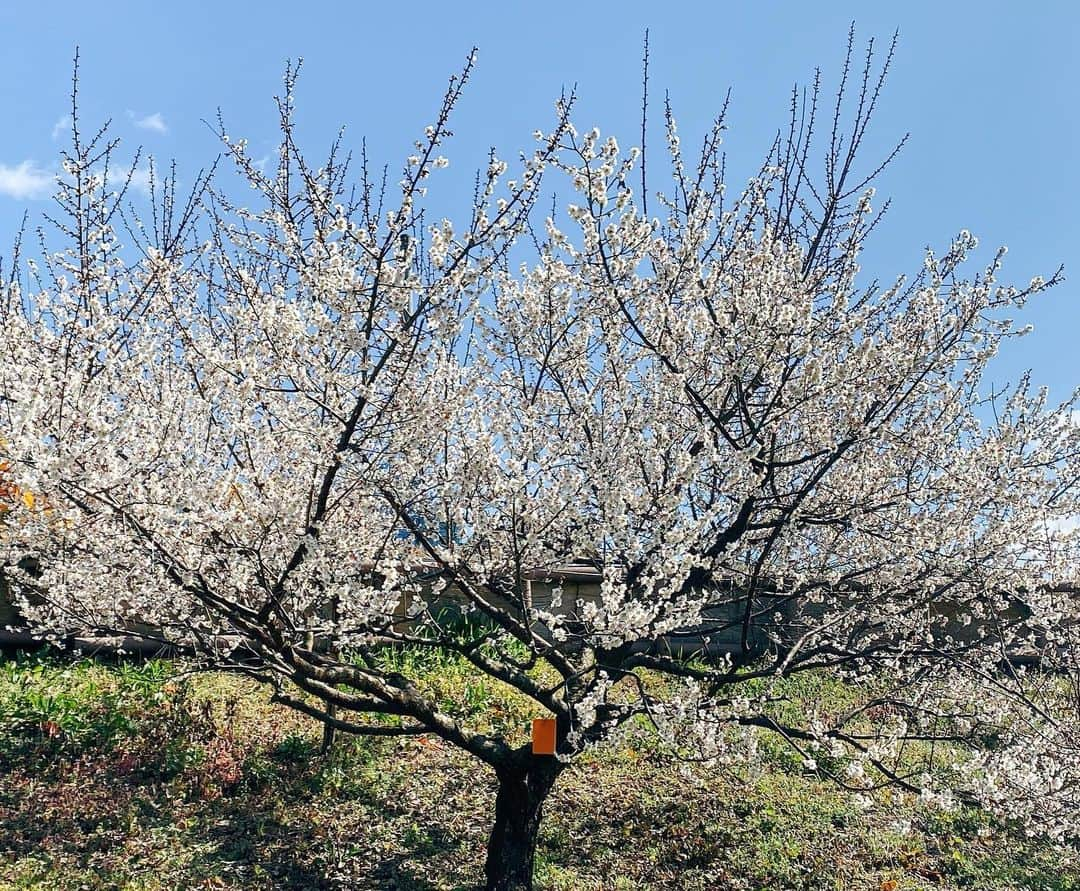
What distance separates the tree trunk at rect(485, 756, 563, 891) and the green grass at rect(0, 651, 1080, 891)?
1.14 ft

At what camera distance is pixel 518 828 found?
4.84 meters

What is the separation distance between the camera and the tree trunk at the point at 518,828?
4.80 m

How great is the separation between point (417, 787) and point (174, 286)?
155 inches

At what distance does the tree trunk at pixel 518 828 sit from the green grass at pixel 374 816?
35 centimetres

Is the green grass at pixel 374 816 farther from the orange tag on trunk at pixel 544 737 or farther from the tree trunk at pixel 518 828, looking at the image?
the orange tag on trunk at pixel 544 737

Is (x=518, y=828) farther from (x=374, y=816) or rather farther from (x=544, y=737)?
(x=374, y=816)

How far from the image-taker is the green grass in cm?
523

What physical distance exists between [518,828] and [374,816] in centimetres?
142

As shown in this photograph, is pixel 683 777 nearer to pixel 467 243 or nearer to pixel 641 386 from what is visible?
pixel 641 386

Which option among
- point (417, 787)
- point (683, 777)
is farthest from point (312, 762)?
point (683, 777)

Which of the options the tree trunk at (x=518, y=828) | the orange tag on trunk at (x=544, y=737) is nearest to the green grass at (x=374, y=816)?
the tree trunk at (x=518, y=828)

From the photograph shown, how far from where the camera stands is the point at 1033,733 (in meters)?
4.96

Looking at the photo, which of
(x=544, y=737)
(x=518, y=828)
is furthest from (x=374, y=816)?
(x=544, y=737)

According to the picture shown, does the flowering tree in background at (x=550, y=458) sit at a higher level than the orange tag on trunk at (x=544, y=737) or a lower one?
higher
